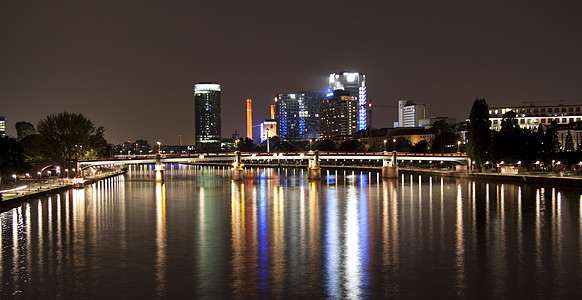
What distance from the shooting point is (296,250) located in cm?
3147

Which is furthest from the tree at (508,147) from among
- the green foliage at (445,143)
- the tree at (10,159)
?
the tree at (10,159)

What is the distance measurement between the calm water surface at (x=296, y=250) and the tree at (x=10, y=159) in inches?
544

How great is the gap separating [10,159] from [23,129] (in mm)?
86771

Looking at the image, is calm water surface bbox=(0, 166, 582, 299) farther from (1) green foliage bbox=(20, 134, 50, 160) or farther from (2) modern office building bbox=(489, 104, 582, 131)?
A: (2) modern office building bbox=(489, 104, 582, 131)

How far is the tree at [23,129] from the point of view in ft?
489

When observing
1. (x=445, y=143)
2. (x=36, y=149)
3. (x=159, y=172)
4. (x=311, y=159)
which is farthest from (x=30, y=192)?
(x=445, y=143)

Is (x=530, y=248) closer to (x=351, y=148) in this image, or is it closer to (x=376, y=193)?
(x=376, y=193)

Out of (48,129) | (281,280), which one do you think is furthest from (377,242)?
(48,129)

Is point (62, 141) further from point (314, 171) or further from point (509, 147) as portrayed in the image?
point (509, 147)

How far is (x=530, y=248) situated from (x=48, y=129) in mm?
87565

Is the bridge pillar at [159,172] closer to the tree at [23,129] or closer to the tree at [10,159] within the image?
the tree at [10,159]

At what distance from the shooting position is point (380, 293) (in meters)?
23.0

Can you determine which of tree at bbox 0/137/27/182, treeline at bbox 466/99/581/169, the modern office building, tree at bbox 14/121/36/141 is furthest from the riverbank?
the modern office building

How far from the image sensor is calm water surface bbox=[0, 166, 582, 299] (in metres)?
23.9
